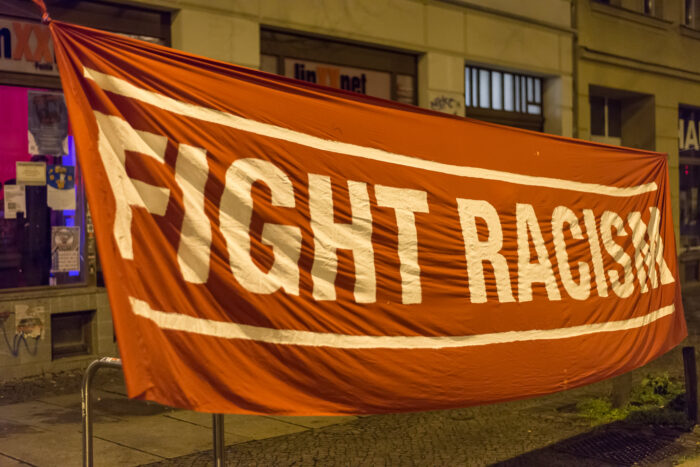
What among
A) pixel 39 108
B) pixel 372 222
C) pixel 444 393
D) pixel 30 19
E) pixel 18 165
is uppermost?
pixel 30 19

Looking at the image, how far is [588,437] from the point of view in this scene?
23.3ft

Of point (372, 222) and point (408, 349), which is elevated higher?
point (372, 222)

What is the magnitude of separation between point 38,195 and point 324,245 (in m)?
6.41

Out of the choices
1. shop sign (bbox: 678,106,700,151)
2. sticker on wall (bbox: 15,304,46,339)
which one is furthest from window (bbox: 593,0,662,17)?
sticker on wall (bbox: 15,304,46,339)

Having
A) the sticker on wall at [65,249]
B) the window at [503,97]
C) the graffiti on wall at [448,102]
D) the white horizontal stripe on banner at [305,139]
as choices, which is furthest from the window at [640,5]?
the white horizontal stripe on banner at [305,139]

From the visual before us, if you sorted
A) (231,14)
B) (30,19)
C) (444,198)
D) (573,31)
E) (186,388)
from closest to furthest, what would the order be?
(186,388)
(444,198)
(30,19)
(231,14)
(573,31)

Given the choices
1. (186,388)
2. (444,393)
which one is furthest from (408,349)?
(186,388)

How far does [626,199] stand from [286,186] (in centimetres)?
342

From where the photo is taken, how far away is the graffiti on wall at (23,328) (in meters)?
9.34

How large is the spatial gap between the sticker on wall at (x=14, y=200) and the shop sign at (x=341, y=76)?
3.86m

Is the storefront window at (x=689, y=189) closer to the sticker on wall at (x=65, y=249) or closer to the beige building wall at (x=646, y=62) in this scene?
the beige building wall at (x=646, y=62)

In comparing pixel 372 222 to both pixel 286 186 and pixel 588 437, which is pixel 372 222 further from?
pixel 588 437

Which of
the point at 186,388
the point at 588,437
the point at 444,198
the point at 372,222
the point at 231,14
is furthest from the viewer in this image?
the point at 231,14

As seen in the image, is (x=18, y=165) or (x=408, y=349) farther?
(x=18, y=165)
